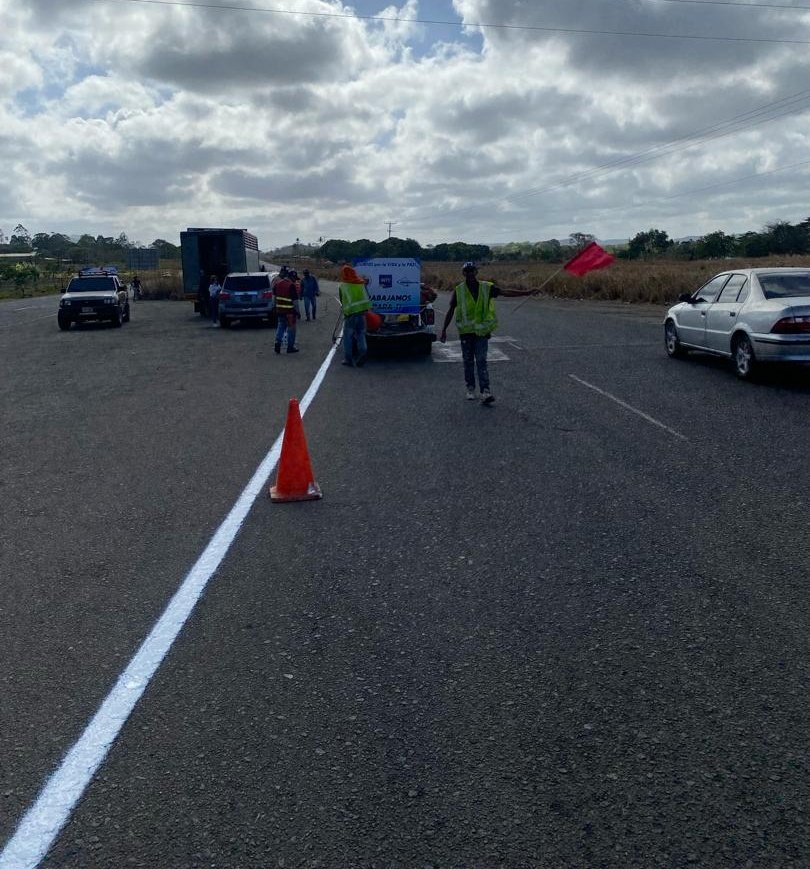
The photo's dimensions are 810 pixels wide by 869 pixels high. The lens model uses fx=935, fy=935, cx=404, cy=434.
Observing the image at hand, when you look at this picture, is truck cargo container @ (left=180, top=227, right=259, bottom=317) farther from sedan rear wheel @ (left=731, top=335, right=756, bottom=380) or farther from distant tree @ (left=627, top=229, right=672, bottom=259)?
distant tree @ (left=627, top=229, right=672, bottom=259)

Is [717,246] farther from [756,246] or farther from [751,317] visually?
[751,317]

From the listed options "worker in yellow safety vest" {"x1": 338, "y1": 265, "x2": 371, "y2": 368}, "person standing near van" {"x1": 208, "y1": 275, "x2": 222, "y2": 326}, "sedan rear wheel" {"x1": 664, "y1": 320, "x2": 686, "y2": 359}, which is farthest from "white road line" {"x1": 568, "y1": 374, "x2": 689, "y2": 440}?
"person standing near van" {"x1": 208, "y1": 275, "x2": 222, "y2": 326}

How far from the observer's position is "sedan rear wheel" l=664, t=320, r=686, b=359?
672 inches

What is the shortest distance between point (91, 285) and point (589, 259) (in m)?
23.9

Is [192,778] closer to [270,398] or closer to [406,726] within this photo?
[406,726]

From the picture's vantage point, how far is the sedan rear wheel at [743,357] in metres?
13.9

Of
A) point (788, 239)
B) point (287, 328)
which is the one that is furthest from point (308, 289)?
point (788, 239)

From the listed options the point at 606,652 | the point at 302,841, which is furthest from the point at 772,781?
the point at 302,841

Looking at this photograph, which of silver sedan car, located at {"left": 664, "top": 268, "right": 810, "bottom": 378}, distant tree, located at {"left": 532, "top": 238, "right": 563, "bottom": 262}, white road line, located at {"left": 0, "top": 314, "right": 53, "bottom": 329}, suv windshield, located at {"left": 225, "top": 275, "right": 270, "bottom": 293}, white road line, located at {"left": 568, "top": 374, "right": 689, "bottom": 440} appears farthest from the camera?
Result: distant tree, located at {"left": 532, "top": 238, "right": 563, "bottom": 262}

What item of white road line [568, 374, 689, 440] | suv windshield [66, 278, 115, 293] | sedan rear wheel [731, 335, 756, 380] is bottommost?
white road line [568, 374, 689, 440]

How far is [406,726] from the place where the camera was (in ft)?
12.5

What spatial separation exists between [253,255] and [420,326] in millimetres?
20704

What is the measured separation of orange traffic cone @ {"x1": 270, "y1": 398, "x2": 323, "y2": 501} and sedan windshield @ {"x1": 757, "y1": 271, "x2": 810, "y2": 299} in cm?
911

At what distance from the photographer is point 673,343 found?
17.2 m
